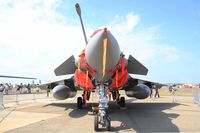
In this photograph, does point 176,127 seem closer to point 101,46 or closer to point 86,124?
point 86,124

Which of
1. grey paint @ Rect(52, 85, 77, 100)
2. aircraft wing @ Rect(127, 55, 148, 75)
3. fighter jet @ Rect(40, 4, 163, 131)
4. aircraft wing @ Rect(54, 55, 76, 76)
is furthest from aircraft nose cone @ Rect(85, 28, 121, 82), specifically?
grey paint @ Rect(52, 85, 77, 100)

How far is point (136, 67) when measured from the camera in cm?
1400

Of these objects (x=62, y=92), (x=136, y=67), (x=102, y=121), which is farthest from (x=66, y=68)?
(x=102, y=121)

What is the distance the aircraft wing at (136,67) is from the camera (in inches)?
526

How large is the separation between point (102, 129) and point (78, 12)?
158 inches

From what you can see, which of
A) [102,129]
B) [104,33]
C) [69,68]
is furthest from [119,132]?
[69,68]

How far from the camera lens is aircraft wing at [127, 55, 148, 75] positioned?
13350mm

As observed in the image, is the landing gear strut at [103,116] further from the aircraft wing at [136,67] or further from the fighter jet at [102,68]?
the aircraft wing at [136,67]

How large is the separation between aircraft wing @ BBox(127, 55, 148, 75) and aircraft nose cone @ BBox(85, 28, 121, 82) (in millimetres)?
5074

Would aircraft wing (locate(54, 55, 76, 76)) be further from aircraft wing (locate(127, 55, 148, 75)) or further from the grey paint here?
aircraft wing (locate(127, 55, 148, 75))

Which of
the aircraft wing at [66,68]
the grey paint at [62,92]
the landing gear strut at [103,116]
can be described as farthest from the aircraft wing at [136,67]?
the landing gear strut at [103,116]

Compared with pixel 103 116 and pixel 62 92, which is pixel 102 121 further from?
pixel 62 92

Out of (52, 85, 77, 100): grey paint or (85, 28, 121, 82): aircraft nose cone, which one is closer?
(85, 28, 121, 82): aircraft nose cone

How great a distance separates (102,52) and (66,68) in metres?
7.02
